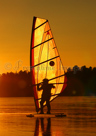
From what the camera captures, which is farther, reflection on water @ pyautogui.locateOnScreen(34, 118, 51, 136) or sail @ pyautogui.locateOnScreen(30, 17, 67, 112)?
sail @ pyautogui.locateOnScreen(30, 17, 67, 112)

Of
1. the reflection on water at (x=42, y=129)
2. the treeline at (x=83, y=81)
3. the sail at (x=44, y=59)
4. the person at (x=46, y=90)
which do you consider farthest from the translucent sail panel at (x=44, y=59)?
the treeline at (x=83, y=81)

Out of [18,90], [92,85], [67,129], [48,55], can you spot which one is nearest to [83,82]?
[92,85]

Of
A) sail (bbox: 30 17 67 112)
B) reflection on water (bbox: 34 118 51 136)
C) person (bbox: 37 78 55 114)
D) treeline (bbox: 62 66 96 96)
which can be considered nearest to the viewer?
reflection on water (bbox: 34 118 51 136)

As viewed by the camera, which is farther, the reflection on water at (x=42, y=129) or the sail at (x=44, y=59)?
the sail at (x=44, y=59)

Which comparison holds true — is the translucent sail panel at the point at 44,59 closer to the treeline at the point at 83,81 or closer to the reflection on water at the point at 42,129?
the reflection on water at the point at 42,129

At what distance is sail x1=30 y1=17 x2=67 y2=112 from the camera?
87.2 feet

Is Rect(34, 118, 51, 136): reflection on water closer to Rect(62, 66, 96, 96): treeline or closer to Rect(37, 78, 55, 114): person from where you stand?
Rect(37, 78, 55, 114): person

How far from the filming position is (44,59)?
89.2 ft

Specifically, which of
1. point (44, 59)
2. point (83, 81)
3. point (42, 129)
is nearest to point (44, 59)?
point (44, 59)

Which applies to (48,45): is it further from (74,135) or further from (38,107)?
(74,135)

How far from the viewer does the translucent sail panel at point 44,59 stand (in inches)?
1048

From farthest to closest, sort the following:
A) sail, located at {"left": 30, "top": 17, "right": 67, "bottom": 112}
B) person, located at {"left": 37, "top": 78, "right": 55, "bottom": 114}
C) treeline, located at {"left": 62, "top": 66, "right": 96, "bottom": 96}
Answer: treeline, located at {"left": 62, "top": 66, "right": 96, "bottom": 96} → sail, located at {"left": 30, "top": 17, "right": 67, "bottom": 112} → person, located at {"left": 37, "top": 78, "right": 55, "bottom": 114}

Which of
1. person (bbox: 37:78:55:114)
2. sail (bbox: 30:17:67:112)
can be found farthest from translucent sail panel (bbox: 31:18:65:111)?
person (bbox: 37:78:55:114)

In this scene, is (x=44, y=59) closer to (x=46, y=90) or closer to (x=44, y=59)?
(x=44, y=59)
